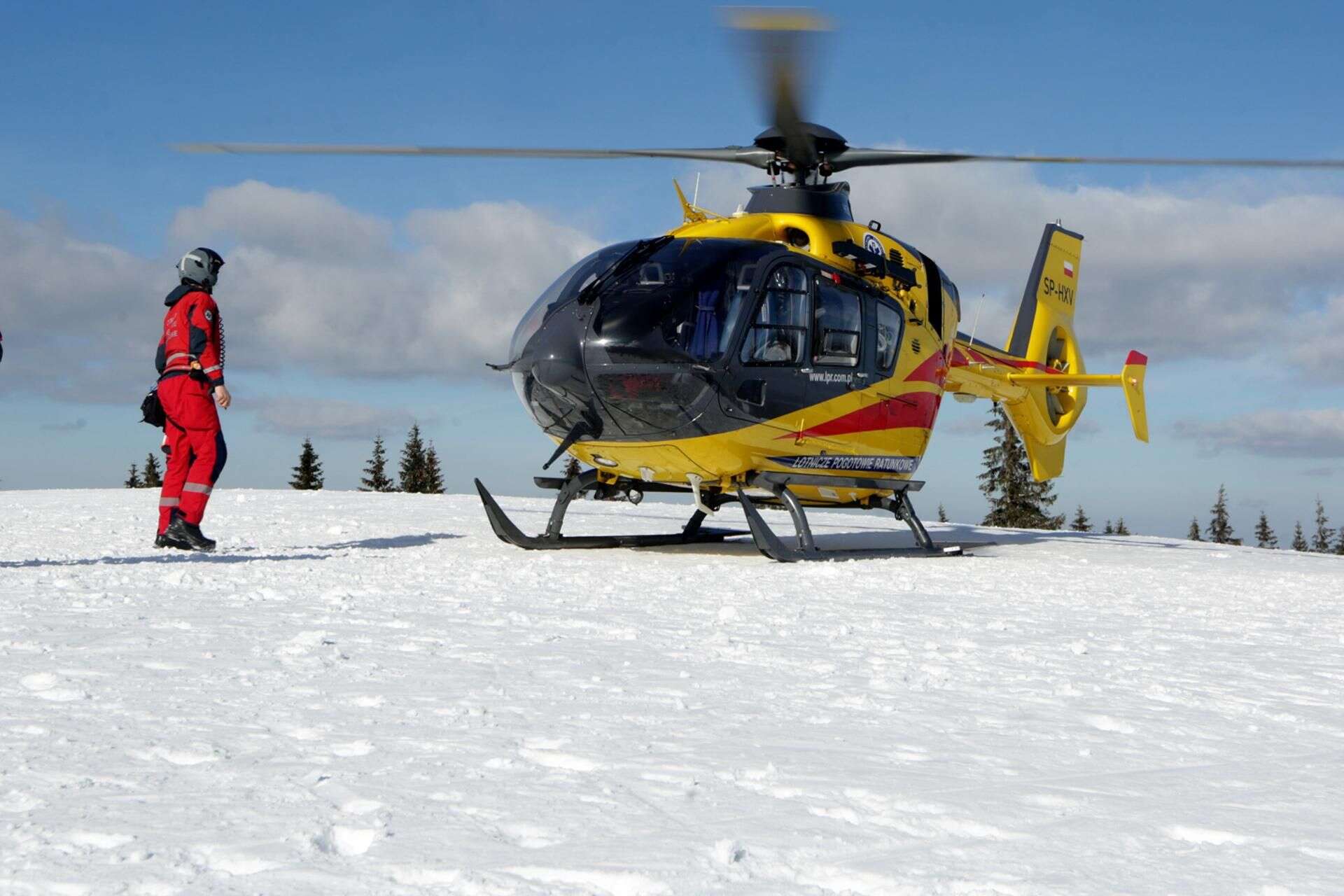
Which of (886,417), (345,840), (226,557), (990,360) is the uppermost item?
(990,360)

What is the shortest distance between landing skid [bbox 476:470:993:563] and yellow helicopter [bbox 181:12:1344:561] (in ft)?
0.06

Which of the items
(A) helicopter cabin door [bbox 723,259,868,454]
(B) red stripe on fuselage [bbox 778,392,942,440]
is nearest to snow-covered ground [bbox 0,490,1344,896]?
(A) helicopter cabin door [bbox 723,259,868,454]

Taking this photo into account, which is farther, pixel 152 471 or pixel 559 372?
pixel 152 471

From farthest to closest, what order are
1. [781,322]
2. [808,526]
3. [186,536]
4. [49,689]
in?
[808,526]
[781,322]
[186,536]
[49,689]

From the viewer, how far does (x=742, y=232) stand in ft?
32.6

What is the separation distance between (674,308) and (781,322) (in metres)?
1.06

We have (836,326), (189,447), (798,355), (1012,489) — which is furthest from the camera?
(1012,489)

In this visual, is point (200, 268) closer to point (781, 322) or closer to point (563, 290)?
point (563, 290)

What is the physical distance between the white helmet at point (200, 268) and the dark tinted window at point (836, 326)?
5.09 metres

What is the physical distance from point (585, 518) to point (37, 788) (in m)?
11.2

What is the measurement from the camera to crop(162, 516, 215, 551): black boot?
9188 mm

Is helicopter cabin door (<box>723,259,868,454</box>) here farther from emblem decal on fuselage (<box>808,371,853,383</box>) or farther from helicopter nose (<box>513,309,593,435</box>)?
helicopter nose (<box>513,309,593,435</box>)

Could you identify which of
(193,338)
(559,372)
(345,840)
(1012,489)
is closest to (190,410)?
(193,338)

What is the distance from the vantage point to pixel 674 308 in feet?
29.8
